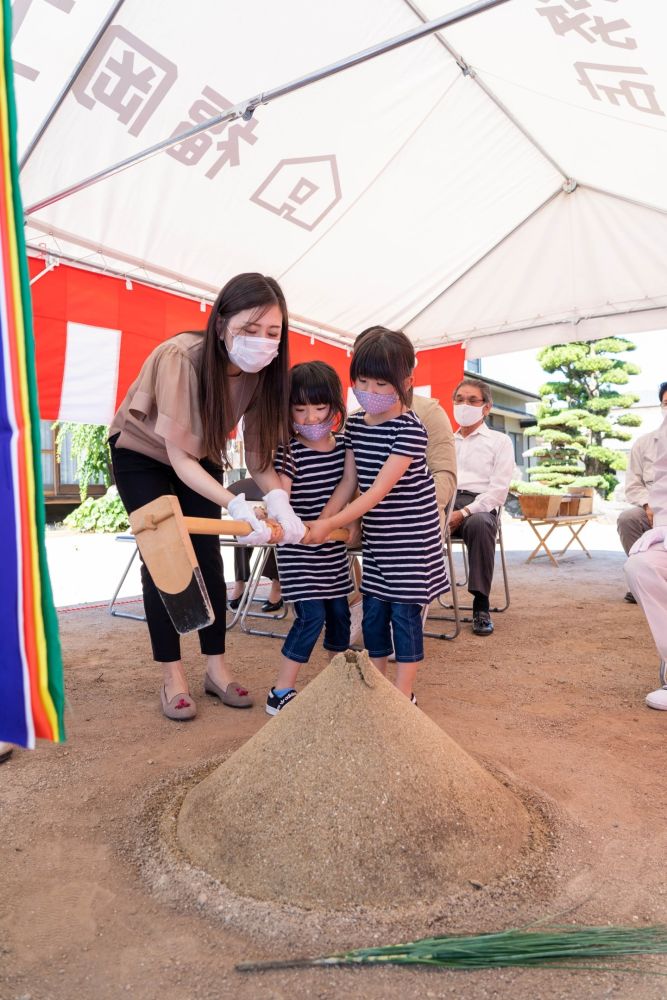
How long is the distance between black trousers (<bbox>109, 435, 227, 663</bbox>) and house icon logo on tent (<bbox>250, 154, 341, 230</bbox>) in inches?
96.4

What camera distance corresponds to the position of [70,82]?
3.04 metres

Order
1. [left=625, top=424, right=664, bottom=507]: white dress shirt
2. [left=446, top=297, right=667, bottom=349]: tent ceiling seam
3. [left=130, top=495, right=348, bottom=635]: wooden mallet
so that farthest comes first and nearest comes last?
[left=446, top=297, right=667, bottom=349]: tent ceiling seam
[left=625, top=424, right=664, bottom=507]: white dress shirt
[left=130, top=495, right=348, bottom=635]: wooden mallet

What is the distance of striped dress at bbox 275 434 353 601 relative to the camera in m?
2.22

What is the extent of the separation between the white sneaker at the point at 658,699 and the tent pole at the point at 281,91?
247cm

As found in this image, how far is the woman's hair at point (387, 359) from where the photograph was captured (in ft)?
6.71

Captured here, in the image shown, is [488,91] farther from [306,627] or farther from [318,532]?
[306,627]

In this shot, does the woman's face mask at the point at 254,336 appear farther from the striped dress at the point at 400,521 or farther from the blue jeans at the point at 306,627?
the blue jeans at the point at 306,627

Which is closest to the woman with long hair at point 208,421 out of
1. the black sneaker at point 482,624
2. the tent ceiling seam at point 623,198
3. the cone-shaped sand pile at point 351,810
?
the cone-shaped sand pile at point 351,810

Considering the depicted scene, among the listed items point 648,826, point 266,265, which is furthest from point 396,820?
point 266,265

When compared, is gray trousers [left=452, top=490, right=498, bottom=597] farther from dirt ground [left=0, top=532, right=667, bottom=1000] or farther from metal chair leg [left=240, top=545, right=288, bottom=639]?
metal chair leg [left=240, top=545, right=288, bottom=639]

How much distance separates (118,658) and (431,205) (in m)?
3.63

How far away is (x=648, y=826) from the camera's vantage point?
4.98ft

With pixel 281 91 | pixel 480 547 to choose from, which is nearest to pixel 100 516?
pixel 480 547

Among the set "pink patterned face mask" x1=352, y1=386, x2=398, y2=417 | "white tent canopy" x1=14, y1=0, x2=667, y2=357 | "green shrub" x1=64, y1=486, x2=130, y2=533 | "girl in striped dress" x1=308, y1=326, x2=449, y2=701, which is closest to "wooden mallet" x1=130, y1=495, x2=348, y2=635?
"girl in striped dress" x1=308, y1=326, x2=449, y2=701
